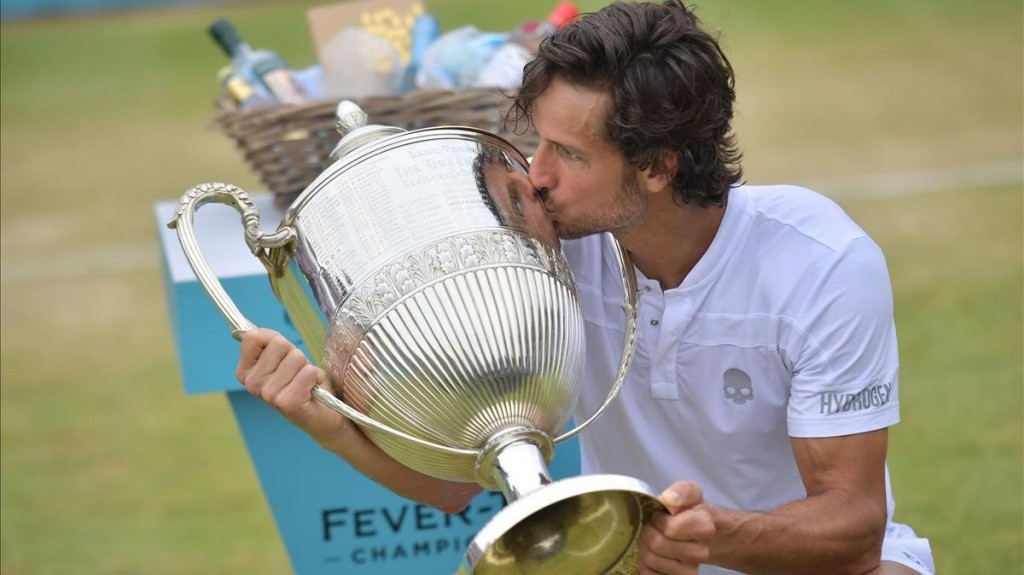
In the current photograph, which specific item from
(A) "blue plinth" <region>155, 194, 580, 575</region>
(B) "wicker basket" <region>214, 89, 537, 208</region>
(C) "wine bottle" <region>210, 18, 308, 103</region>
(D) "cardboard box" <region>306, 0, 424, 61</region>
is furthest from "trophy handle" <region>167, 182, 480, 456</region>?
(D) "cardboard box" <region>306, 0, 424, 61</region>

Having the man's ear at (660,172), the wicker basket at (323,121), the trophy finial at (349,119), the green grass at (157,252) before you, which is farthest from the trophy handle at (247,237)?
the green grass at (157,252)

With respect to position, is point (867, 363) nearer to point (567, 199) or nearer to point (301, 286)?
point (567, 199)

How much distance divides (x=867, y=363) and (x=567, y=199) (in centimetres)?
40

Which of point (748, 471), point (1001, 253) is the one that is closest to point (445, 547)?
point (748, 471)

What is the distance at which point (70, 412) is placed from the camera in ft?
12.3

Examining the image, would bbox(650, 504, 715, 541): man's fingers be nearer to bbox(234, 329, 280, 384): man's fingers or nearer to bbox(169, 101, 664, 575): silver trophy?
bbox(169, 101, 664, 575): silver trophy

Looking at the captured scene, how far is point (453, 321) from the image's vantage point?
1.40 m

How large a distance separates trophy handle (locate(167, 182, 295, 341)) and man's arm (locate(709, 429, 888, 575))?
55 centimetres

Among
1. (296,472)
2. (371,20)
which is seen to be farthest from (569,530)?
(371,20)

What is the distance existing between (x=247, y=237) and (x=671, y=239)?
53cm

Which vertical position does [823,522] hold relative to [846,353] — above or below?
below

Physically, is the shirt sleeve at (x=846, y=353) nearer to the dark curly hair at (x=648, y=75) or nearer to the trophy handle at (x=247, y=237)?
the dark curly hair at (x=648, y=75)

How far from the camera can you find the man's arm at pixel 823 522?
1.50m

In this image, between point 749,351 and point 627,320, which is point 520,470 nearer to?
point 627,320
